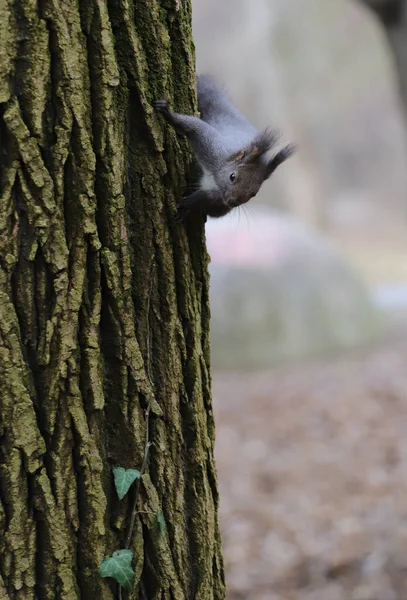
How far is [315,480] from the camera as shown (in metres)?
4.70

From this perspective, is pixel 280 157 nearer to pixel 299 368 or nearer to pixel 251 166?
pixel 251 166

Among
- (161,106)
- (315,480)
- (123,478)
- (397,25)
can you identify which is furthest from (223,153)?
(315,480)

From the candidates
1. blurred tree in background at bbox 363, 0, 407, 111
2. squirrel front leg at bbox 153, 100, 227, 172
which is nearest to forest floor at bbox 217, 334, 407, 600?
blurred tree in background at bbox 363, 0, 407, 111

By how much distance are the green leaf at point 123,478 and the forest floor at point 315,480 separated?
229 centimetres

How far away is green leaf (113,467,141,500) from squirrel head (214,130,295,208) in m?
0.74

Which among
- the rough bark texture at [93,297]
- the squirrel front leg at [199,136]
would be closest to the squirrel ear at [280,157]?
the squirrel front leg at [199,136]

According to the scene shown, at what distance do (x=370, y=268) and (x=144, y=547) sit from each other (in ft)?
44.4

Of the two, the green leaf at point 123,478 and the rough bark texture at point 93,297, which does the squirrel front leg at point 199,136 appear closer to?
the rough bark texture at point 93,297

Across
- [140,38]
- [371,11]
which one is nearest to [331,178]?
[371,11]

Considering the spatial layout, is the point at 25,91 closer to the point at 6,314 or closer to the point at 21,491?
the point at 6,314

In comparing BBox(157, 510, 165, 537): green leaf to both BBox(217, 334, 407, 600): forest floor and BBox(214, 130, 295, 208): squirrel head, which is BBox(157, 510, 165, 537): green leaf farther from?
BBox(217, 334, 407, 600): forest floor

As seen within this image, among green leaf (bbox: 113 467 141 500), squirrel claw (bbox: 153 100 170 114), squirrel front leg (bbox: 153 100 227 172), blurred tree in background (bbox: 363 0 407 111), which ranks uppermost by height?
blurred tree in background (bbox: 363 0 407 111)

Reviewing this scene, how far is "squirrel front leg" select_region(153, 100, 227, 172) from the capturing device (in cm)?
141

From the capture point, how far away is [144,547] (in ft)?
4.70
